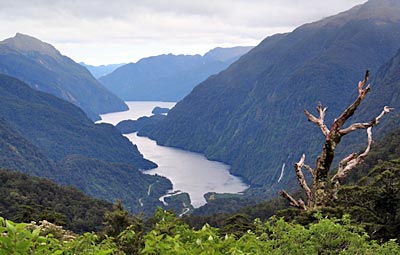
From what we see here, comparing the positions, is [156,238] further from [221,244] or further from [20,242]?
[20,242]

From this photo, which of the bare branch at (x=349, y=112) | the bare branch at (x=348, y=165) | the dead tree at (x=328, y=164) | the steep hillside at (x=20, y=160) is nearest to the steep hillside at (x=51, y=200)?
the dead tree at (x=328, y=164)

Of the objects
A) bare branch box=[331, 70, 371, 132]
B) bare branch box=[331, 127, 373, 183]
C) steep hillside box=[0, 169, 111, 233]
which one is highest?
bare branch box=[331, 70, 371, 132]

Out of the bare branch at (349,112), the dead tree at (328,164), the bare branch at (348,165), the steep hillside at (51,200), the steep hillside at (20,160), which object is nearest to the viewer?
the bare branch at (349,112)

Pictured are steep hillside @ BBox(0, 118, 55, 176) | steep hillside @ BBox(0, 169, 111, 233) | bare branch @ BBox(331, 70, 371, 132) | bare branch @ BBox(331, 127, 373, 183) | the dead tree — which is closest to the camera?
bare branch @ BBox(331, 70, 371, 132)

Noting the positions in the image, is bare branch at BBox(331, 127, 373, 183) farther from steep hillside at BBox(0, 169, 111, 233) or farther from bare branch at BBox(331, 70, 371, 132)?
steep hillside at BBox(0, 169, 111, 233)

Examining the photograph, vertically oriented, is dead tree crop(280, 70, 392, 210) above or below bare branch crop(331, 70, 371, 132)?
below

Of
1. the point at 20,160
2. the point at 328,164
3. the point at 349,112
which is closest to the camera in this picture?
the point at 349,112

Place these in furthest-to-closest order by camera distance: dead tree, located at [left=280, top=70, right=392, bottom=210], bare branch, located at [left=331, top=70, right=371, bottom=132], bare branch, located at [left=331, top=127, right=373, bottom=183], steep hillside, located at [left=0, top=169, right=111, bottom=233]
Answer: steep hillside, located at [left=0, top=169, right=111, bottom=233], bare branch, located at [left=331, top=127, right=373, bottom=183], dead tree, located at [left=280, top=70, right=392, bottom=210], bare branch, located at [left=331, top=70, right=371, bottom=132]

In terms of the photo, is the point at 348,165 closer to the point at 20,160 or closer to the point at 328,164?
the point at 328,164

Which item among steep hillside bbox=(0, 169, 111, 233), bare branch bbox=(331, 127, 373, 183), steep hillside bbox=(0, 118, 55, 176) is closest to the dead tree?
bare branch bbox=(331, 127, 373, 183)

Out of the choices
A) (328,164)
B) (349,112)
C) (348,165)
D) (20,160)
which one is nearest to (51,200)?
(328,164)

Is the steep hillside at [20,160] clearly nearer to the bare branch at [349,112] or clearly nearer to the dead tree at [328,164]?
the dead tree at [328,164]

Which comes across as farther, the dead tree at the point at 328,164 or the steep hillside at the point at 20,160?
the steep hillside at the point at 20,160
